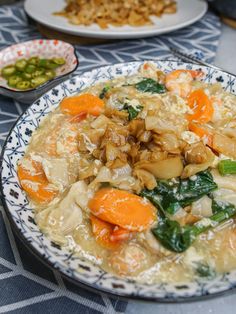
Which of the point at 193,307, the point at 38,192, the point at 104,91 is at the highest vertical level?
the point at 104,91

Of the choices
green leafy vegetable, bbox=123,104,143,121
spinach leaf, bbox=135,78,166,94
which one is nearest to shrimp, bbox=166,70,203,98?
spinach leaf, bbox=135,78,166,94

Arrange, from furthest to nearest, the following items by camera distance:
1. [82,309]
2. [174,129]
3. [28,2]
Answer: [28,2] < [174,129] < [82,309]

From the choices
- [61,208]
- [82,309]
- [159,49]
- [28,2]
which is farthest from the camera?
[28,2]

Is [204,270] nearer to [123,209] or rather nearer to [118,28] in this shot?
[123,209]

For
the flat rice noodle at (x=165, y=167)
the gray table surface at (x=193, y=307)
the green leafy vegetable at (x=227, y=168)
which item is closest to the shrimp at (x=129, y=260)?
the gray table surface at (x=193, y=307)

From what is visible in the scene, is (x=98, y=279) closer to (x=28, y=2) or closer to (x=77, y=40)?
(x=77, y=40)

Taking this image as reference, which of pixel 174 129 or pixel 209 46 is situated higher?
pixel 174 129

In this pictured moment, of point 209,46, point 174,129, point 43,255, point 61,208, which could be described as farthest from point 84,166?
point 209,46

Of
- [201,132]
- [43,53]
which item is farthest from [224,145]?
[43,53]
